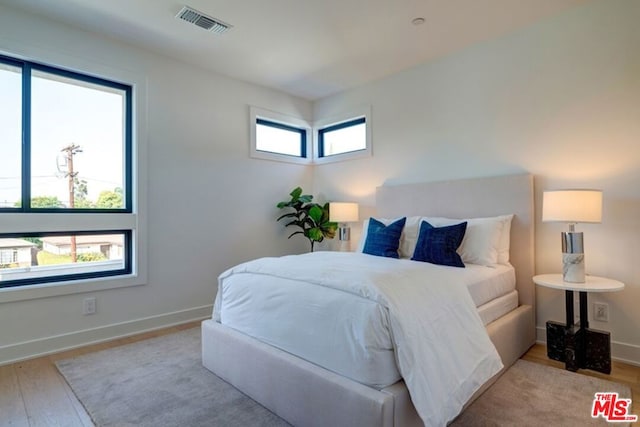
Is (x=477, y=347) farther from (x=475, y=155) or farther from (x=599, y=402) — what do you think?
(x=475, y=155)

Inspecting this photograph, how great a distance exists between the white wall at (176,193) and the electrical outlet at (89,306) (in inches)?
1.4

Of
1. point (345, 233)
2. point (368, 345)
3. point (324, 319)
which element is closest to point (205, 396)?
point (324, 319)

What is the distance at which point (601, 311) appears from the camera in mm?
2652

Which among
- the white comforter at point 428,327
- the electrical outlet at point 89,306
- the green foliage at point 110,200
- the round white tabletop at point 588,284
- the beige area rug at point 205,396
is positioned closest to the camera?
the white comforter at point 428,327

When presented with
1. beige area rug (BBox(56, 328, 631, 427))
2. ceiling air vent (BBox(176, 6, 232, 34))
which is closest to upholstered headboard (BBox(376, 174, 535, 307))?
beige area rug (BBox(56, 328, 631, 427))

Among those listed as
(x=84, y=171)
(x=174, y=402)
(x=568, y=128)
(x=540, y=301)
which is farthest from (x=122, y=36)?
(x=540, y=301)

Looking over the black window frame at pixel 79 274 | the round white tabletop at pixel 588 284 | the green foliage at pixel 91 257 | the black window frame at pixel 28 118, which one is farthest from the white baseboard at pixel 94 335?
the round white tabletop at pixel 588 284

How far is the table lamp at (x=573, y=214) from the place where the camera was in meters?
2.35

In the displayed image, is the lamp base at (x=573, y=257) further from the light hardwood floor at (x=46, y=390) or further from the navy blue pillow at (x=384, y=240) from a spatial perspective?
the navy blue pillow at (x=384, y=240)

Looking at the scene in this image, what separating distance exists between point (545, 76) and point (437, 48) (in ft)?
3.29

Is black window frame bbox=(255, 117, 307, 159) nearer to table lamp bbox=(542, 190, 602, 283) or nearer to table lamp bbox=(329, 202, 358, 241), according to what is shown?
table lamp bbox=(329, 202, 358, 241)

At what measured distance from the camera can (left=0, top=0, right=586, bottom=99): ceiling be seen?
268cm

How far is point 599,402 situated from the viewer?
1961 millimetres

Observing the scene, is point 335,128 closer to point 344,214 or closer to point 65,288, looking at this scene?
point 344,214
